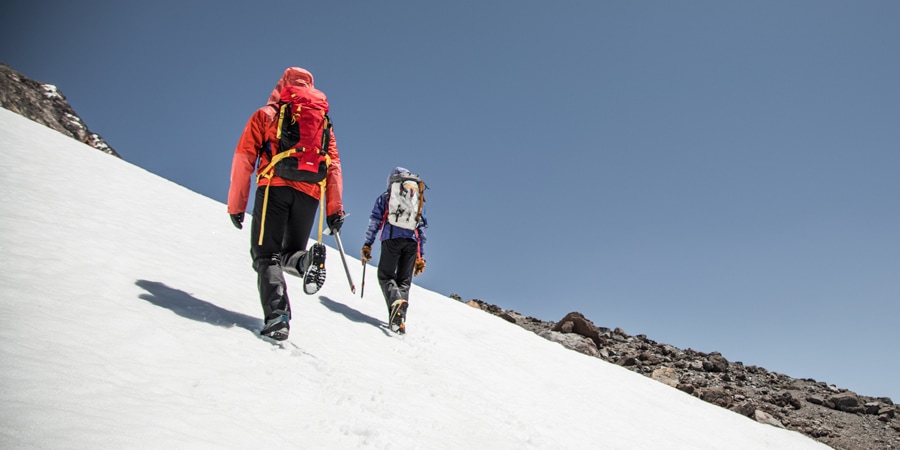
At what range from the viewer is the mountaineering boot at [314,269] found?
466cm

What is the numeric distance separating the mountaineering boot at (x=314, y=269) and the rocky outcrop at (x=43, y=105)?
57.0 metres

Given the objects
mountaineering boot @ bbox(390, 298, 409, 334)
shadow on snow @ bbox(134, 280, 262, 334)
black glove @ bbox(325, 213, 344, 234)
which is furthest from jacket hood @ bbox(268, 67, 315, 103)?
mountaineering boot @ bbox(390, 298, 409, 334)

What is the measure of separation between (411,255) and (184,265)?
351cm

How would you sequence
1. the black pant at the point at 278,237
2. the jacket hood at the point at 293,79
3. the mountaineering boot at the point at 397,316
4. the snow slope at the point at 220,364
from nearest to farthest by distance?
the snow slope at the point at 220,364
the black pant at the point at 278,237
the jacket hood at the point at 293,79
the mountaineering boot at the point at 397,316

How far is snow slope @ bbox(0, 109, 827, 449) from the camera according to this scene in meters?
2.48

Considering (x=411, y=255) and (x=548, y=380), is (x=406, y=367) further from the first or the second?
(x=548, y=380)

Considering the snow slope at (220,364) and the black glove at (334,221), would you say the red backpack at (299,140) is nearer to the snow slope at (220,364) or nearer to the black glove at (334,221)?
the black glove at (334,221)

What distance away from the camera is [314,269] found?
15.5 ft

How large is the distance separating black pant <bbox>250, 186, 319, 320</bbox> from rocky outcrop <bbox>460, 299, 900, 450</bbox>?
11.3m

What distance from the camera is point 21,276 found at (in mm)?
3682

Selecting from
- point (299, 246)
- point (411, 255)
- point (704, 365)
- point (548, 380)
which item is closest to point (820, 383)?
point (704, 365)

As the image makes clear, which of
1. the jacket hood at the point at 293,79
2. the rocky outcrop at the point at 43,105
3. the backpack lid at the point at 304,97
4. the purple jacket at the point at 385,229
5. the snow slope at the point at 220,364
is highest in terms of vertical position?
the rocky outcrop at the point at 43,105

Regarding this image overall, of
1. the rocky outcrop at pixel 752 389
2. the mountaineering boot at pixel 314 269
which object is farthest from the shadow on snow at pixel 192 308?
the rocky outcrop at pixel 752 389

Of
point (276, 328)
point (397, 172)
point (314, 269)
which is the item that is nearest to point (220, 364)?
point (276, 328)
